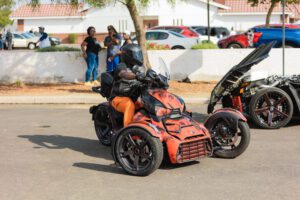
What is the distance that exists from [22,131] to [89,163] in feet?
9.67

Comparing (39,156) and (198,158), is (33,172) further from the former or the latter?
(198,158)

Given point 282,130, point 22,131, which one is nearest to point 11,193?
point 22,131

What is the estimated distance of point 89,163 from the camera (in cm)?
786

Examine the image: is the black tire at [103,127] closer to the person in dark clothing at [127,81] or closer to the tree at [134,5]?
the person in dark clothing at [127,81]

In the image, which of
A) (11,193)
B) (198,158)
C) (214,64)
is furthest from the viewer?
(214,64)

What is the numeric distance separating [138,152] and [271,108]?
3628 millimetres

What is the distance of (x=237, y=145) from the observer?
7957 millimetres

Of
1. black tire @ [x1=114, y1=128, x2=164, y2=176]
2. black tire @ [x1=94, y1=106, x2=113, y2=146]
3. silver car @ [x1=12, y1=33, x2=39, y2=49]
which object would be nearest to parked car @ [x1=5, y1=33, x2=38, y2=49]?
silver car @ [x1=12, y1=33, x2=39, y2=49]

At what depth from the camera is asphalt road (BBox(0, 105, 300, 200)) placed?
20.9 ft

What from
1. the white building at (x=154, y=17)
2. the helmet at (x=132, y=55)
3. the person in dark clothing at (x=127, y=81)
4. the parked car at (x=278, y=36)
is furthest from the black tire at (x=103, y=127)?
the white building at (x=154, y=17)

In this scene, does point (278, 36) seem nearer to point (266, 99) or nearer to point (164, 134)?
point (266, 99)

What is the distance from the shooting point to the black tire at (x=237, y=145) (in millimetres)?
7770

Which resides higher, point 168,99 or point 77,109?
point 168,99

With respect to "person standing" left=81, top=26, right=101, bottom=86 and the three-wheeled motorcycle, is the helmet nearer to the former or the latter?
the three-wheeled motorcycle
